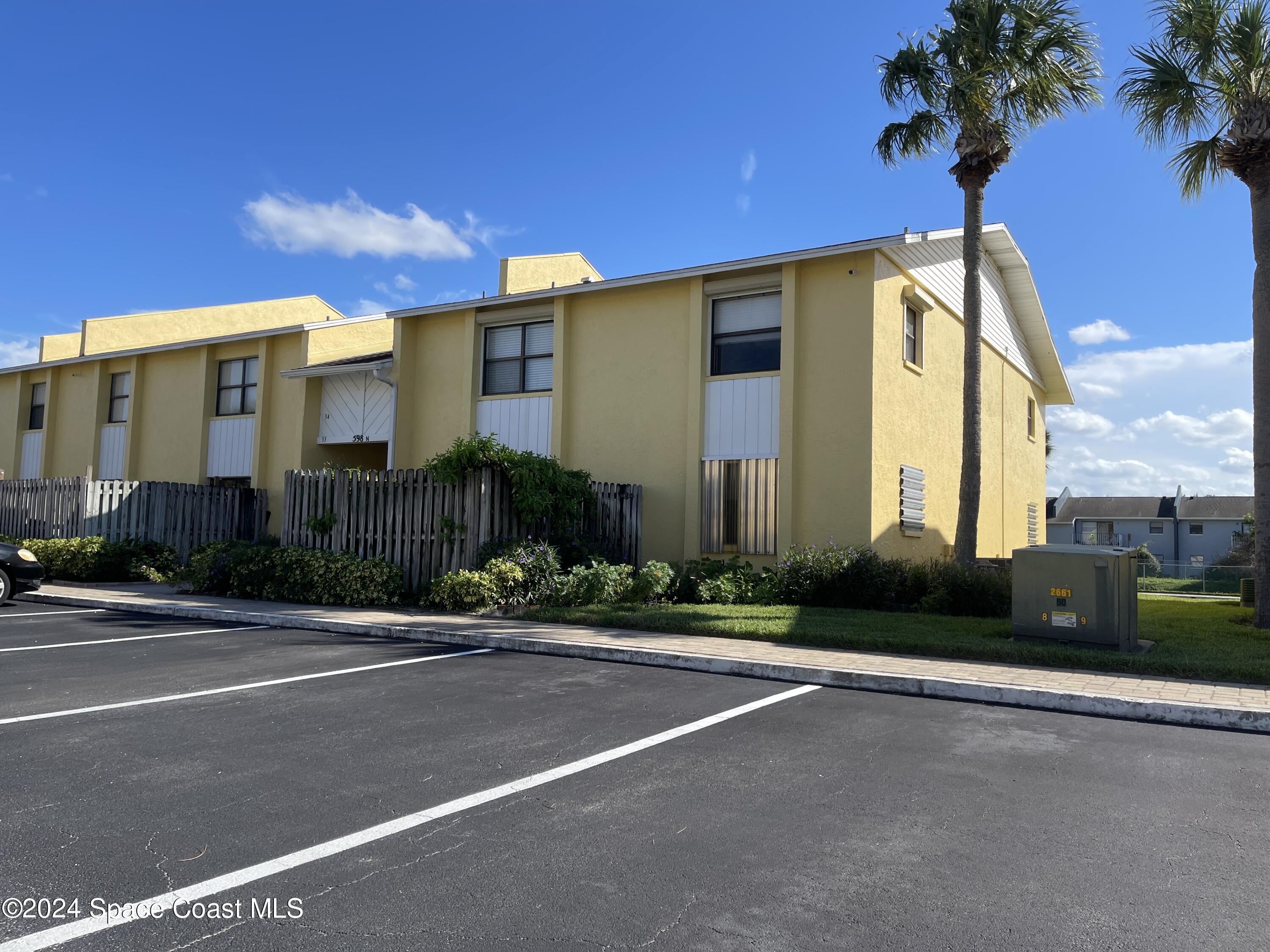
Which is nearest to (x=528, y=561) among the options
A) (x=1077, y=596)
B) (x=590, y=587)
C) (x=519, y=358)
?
(x=590, y=587)

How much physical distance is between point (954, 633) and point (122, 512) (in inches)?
646

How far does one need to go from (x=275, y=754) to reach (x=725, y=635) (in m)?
6.06

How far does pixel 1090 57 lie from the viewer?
1461 centimetres

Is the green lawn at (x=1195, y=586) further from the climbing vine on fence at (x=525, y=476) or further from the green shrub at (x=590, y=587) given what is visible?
the climbing vine on fence at (x=525, y=476)

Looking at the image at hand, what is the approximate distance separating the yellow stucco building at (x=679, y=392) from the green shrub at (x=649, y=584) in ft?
7.03

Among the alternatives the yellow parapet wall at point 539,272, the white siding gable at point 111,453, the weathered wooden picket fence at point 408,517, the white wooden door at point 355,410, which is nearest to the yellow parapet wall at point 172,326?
the white siding gable at point 111,453

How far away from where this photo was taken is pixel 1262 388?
40.9 ft

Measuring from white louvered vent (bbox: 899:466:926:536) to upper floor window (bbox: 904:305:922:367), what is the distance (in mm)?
2136

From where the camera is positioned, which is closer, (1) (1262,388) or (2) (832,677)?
(2) (832,677)

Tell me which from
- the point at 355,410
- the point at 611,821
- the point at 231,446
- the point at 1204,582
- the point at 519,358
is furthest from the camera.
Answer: the point at 1204,582

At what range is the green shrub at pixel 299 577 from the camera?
13461mm

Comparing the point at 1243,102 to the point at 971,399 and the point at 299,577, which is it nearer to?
the point at 971,399

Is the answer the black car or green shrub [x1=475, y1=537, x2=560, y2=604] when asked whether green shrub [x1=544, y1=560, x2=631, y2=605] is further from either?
the black car

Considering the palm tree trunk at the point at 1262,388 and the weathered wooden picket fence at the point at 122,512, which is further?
the weathered wooden picket fence at the point at 122,512
